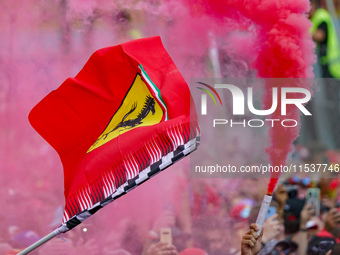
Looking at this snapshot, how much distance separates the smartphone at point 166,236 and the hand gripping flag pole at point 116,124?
1.38 meters

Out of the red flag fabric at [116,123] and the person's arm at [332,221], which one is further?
the person's arm at [332,221]

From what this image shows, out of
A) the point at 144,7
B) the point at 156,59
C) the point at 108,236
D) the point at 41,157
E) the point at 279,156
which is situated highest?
the point at 144,7

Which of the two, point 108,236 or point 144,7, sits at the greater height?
point 144,7

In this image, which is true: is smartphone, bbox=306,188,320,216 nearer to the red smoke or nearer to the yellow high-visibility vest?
the red smoke

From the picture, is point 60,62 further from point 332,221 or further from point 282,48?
point 332,221

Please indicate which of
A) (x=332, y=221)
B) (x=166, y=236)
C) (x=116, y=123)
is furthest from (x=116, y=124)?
(x=332, y=221)

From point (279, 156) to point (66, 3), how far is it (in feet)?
6.37

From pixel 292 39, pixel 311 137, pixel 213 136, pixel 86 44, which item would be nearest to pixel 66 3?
pixel 86 44

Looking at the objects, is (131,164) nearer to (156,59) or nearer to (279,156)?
(156,59)

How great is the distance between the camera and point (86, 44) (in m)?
4.07

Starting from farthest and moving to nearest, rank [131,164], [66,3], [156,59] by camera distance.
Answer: [66,3] < [156,59] < [131,164]

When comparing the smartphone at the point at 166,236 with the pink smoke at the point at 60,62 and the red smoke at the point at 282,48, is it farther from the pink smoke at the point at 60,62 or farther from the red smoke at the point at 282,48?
the red smoke at the point at 282,48

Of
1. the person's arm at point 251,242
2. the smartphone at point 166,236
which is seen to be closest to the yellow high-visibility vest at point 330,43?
the smartphone at point 166,236

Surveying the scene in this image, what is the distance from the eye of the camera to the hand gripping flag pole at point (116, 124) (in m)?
2.45
